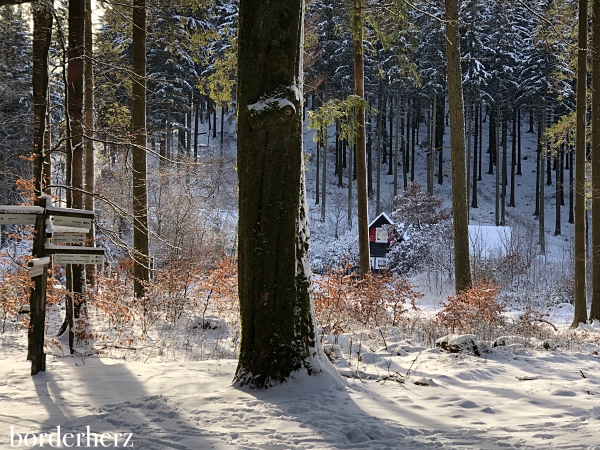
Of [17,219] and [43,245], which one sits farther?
[43,245]

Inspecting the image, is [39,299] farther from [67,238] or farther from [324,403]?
[324,403]

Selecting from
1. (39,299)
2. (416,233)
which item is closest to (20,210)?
(39,299)

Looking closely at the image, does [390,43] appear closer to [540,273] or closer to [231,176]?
[540,273]

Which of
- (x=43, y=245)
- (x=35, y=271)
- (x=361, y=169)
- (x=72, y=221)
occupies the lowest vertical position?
(x=35, y=271)

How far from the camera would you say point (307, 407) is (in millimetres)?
3697

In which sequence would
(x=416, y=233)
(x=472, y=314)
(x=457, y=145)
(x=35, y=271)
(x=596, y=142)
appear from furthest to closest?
(x=416, y=233), (x=596, y=142), (x=457, y=145), (x=472, y=314), (x=35, y=271)

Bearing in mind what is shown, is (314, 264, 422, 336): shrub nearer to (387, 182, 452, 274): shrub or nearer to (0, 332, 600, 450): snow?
(0, 332, 600, 450): snow

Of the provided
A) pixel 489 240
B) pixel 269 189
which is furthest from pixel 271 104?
pixel 489 240

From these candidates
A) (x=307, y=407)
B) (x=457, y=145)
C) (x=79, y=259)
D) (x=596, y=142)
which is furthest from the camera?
(x=596, y=142)

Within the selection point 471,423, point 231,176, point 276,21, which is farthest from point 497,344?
point 231,176

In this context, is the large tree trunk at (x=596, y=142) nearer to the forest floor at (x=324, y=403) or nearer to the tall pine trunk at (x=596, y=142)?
the tall pine trunk at (x=596, y=142)

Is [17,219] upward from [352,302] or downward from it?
upward

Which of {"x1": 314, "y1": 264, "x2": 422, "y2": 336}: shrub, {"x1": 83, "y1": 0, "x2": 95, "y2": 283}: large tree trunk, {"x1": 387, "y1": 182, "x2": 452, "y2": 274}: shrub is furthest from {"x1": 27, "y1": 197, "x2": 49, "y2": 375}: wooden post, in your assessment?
{"x1": 387, "y1": 182, "x2": 452, "y2": 274}: shrub

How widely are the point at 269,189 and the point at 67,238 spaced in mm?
2444
